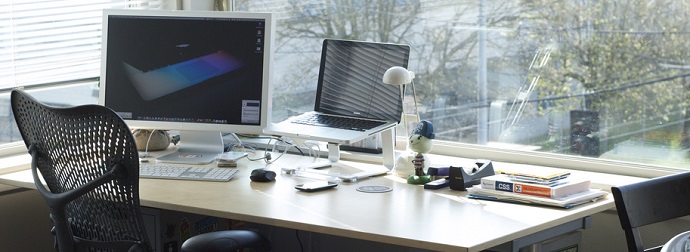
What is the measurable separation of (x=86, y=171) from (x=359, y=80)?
1097 mm

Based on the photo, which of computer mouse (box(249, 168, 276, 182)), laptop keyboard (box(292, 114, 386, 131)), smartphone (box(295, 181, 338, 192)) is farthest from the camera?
laptop keyboard (box(292, 114, 386, 131))

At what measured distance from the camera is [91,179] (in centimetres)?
237

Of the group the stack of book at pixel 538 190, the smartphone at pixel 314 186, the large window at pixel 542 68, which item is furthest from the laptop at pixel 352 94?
the stack of book at pixel 538 190

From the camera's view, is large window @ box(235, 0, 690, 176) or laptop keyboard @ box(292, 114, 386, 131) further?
laptop keyboard @ box(292, 114, 386, 131)

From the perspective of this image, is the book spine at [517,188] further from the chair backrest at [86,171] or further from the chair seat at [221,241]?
the chair backrest at [86,171]

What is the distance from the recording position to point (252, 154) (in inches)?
130

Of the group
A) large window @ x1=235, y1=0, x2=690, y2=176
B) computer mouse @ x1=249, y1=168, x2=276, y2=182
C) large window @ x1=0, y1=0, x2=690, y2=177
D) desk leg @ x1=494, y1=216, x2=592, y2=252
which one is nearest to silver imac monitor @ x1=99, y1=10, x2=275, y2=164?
computer mouse @ x1=249, y1=168, x2=276, y2=182

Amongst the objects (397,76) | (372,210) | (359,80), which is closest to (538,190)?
(372,210)

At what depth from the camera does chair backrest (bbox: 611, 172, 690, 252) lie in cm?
235

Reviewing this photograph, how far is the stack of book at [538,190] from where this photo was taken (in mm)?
2586

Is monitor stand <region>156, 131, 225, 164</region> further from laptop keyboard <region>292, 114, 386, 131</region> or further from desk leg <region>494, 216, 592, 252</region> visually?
desk leg <region>494, 216, 592, 252</region>

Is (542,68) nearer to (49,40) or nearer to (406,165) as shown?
(406,165)

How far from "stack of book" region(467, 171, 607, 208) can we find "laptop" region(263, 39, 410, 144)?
488 mm

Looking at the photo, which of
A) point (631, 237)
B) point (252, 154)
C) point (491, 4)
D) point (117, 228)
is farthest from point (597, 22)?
point (117, 228)
